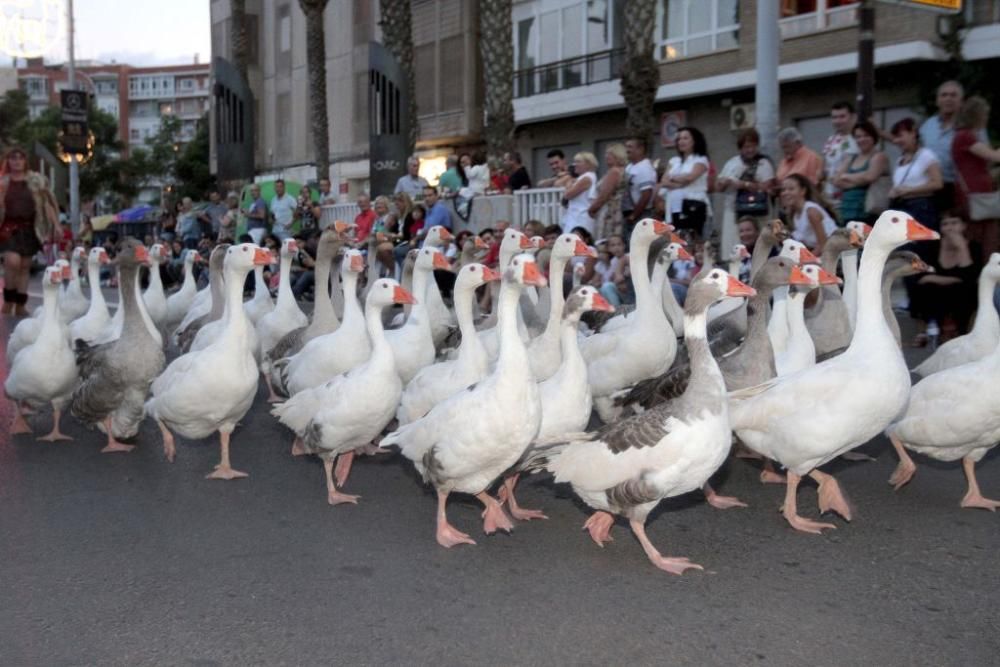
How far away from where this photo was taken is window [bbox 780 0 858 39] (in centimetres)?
2061

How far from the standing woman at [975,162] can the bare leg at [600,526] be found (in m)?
6.12

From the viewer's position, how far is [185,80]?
12900 cm

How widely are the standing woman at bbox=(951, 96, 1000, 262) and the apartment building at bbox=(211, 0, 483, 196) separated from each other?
76.3 feet

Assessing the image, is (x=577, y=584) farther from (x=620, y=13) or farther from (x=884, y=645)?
(x=620, y=13)

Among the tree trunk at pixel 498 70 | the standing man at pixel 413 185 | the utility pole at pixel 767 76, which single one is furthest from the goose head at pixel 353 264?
the tree trunk at pixel 498 70

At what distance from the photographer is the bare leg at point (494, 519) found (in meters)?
5.43

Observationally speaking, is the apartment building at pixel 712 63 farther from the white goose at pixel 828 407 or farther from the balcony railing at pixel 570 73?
the white goose at pixel 828 407

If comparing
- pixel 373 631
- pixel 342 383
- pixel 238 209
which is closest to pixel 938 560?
pixel 373 631

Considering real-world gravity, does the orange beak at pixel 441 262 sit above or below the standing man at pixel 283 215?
below

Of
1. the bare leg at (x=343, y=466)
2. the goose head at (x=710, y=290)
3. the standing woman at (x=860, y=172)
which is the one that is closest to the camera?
the goose head at (x=710, y=290)

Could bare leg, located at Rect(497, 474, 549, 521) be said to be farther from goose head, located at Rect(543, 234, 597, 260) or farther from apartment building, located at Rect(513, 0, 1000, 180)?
apartment building, located at Rect(513, 0, 1000, 180)

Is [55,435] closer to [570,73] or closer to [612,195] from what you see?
[612,195]

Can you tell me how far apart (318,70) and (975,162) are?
808 inches

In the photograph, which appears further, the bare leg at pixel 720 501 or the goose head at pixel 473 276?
the goose head at pixel 473 276
